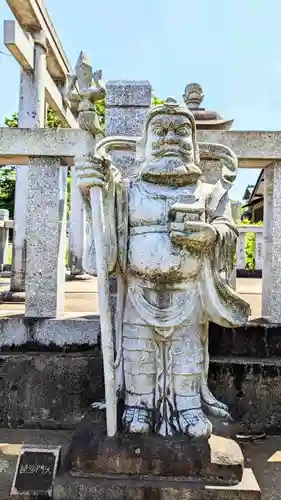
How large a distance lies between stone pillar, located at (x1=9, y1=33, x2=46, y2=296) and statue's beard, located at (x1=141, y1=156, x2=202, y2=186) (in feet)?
17.3

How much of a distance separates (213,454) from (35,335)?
1.93 metres

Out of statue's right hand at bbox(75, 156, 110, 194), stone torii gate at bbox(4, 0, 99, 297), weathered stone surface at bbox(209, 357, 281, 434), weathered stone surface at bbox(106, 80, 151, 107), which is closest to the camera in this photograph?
statue's right hand at bbox(75, 156, 110, 194)

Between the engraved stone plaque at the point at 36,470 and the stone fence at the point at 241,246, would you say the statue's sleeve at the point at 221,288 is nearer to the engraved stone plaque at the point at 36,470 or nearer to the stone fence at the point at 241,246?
the engraved stone plaque at the point at 36,470

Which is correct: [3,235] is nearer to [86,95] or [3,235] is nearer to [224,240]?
[86,95]

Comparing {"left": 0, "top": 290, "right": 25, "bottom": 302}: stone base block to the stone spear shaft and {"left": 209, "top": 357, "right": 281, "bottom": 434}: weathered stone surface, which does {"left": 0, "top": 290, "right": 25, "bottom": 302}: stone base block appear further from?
the stone spear shaft

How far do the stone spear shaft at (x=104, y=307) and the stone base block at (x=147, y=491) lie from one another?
0.30 metres

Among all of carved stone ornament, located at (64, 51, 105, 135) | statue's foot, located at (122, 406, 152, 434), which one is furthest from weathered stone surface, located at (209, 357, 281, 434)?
carved stone ornament, located at (64, 51, 105, 135)

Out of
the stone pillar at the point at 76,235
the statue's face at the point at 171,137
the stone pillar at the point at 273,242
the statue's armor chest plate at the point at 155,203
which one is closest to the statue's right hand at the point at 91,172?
the statue's armor chest plate at the point at 155,203

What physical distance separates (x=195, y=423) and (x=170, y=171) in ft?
5.22

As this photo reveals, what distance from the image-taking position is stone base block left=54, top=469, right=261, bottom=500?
90.4 inches

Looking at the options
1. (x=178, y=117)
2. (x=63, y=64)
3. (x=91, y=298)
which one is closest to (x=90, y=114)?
(x=178, y=117)

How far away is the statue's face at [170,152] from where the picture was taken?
274cm

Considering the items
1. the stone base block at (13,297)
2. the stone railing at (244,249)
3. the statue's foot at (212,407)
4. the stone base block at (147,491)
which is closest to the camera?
the stone base block at (147,491)

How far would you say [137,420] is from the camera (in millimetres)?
2588
